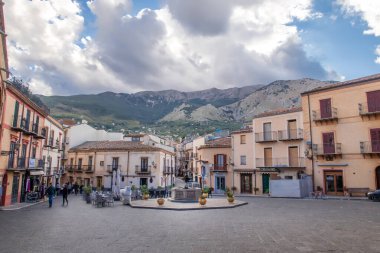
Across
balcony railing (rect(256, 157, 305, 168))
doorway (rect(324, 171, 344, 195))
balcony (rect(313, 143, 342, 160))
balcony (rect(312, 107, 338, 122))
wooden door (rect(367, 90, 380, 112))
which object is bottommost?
doorway (rect(324, 171, 344, 195))

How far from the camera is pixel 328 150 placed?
32156 millimetres

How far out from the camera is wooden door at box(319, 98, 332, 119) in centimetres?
3284

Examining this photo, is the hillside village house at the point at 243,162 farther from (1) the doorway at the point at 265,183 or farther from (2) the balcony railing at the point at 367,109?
(2) the balcony railing at the point at 367,109

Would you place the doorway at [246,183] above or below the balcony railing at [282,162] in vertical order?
below

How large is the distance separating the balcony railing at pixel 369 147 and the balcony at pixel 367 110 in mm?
2833

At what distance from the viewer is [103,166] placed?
4694 centimetres

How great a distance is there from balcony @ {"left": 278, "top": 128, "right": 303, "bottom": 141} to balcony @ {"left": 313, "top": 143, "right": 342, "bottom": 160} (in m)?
2.23

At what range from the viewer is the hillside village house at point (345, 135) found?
2967cm

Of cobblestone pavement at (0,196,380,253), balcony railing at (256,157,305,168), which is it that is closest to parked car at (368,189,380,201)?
balcony railing at (256,157,305,168)

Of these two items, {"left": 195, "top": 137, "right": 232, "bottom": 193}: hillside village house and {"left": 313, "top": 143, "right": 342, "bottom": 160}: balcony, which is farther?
{"left": 195, "top": 137, "right": 232, "bottom": 193}: hillside village house

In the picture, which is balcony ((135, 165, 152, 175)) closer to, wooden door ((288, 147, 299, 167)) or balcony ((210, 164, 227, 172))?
balcony ((210, 164, 227, 172))

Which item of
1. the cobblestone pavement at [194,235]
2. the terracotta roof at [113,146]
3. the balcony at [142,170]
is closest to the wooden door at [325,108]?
the cobblestone pavement at [194,235]

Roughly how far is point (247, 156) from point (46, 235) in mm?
32123

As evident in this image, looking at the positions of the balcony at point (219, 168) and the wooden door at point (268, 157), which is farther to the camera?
the balcony at point (219, 168)
